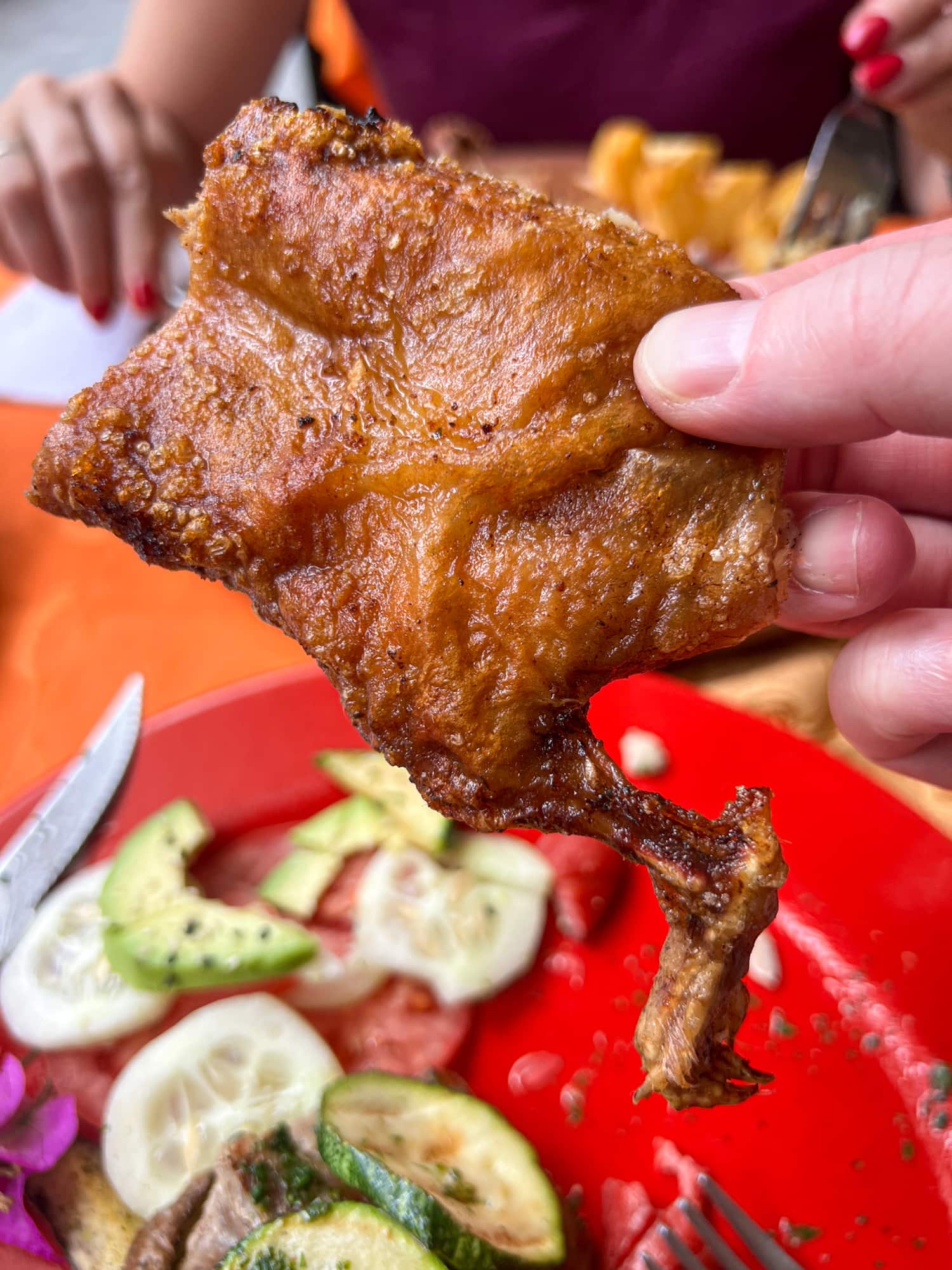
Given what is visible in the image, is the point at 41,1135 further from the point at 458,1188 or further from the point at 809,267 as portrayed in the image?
the point at 809,267

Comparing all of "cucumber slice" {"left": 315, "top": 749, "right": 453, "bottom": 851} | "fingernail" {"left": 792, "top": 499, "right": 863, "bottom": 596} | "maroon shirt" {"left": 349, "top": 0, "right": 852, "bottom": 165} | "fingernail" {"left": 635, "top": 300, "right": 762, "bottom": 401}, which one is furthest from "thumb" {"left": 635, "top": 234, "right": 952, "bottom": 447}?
"maroon shirt" {"left": 349, "top": 0, "right": 852, "bottom": 165}

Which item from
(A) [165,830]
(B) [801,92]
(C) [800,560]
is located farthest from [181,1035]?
(B) [801,92]

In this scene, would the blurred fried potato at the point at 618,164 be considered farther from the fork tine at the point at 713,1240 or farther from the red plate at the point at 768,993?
the fork tine at the point at 713,1240

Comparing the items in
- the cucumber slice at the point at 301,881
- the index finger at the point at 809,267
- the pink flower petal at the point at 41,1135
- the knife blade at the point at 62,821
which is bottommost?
the cucumber slice at the point at 301,881

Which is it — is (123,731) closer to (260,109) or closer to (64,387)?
(260,109)

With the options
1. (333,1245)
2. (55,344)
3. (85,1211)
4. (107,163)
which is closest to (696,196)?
(107,163)

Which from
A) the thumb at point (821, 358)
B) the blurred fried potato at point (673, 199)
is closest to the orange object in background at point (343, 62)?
the blurred fried potato at point (673, 199)
